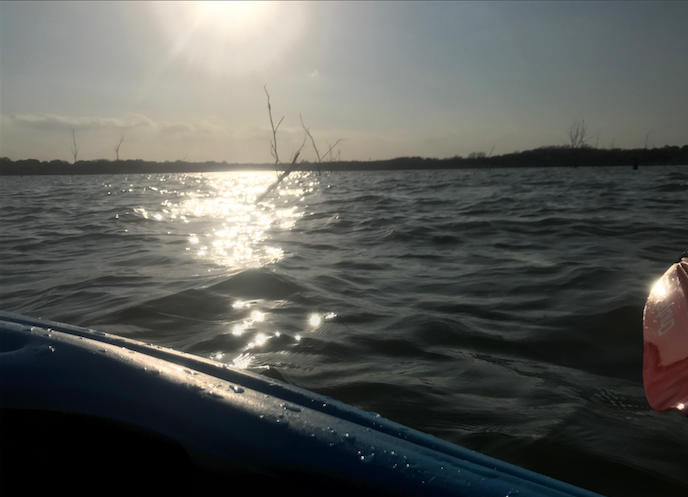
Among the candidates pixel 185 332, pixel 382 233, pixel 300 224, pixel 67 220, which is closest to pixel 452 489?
pixel 185 332

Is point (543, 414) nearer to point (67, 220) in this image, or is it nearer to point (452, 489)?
point (452, 489)

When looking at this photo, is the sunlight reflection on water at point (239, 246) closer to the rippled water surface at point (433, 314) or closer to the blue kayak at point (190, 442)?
the rippled water surface at point (433, 314)

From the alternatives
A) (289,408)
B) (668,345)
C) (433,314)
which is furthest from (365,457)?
(433,314)

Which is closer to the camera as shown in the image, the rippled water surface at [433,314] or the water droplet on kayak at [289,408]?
the water droplet on kayak at [289,408]

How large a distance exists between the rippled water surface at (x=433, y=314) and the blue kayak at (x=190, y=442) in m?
1.01

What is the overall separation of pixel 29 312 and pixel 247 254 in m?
2.52

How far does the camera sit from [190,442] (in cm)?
91

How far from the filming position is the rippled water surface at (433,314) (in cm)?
191

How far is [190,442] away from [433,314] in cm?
254

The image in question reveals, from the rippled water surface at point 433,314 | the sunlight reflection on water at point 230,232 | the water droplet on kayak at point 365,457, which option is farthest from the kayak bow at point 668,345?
the sunlight reflection on water at point 230,232

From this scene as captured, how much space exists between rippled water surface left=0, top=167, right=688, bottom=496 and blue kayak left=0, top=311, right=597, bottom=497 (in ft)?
3.31

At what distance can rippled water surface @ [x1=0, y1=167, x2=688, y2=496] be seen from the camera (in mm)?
1907

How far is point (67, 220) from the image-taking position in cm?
905

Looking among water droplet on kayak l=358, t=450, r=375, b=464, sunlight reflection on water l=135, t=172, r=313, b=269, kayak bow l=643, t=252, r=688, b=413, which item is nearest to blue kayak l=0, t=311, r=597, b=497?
water droplet on kayak l=358, t=450, r=375, b=464
